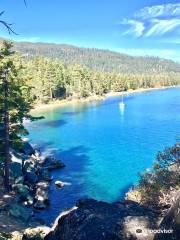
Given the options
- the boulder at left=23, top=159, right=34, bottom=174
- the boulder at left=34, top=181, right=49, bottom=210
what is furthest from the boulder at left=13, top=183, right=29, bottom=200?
the boulder at left=23, top=159, right=34, bottom=174

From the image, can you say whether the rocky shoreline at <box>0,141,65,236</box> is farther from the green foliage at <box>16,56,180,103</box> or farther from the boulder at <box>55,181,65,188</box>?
the green foliage at <box>16,56,180,103</box>

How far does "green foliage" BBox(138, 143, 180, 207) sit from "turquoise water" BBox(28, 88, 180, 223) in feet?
20.1

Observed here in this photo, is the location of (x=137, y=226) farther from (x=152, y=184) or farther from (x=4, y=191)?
(x=4, y=191)

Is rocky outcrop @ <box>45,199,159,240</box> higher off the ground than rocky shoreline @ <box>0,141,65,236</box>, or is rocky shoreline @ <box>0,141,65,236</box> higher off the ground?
rocky outcrop @ <box>45,199,159,240</box>

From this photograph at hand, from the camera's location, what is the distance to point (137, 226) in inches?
477

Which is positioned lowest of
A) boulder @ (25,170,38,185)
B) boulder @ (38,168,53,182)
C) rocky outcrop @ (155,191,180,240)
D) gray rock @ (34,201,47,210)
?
gray rock @ (34,201,47,210)

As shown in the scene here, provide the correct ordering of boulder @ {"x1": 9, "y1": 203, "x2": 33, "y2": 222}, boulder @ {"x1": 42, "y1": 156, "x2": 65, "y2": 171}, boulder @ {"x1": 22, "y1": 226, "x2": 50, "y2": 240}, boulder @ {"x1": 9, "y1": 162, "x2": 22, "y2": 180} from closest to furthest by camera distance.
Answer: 1. boulder @ {"x1": 22, "y1": 226, "x2": 50, "y2": 240}
2. boulder @ {"x1": 9, "y1": 203, "x2": 33, "y2": 222}
3. boulder @ {"x1": 9, "y1": 162, "x2": 22, "y2": 180}
4. boulder @ {"x1": 42, "y1": 156, "x2": 65, "y2": 171}

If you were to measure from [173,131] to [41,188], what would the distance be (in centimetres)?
4666

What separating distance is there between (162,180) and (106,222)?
11961 millimetres

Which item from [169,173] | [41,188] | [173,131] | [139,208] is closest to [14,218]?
[41,188]

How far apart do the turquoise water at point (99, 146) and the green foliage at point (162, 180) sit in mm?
6125

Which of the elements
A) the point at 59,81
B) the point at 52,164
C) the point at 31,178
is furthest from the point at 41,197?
the point at 59,81

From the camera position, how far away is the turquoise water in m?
44.0

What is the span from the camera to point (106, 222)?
1270 centimetres
